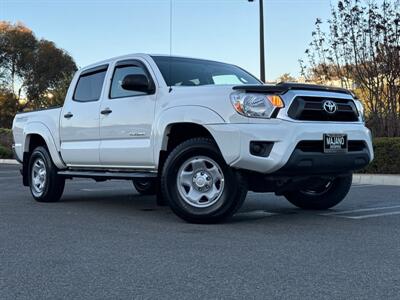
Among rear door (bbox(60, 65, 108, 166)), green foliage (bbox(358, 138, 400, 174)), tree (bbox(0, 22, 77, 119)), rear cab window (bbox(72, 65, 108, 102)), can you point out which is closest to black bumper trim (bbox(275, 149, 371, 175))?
rear door (bbox(60, 65, 108, 166))

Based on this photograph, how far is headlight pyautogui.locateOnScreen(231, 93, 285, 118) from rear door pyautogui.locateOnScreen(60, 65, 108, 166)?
7.60 feet

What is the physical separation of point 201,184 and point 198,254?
143cm

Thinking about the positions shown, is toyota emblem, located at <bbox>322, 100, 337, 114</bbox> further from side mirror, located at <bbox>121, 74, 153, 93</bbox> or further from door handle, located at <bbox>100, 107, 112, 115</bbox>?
door handle, located at <bbox>100, 107, 112, 115</bbox>

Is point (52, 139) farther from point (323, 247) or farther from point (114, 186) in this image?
point (323, 247)

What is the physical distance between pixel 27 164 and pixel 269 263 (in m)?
5.59

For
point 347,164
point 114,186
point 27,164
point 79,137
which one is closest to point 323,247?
point 347,164

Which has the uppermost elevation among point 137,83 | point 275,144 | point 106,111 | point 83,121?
point 137,83

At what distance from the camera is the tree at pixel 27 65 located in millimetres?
51906

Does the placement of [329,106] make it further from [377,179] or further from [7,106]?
[7,106]

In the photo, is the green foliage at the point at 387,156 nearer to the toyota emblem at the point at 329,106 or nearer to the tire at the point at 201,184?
the toyota emblem at the point at 329,106

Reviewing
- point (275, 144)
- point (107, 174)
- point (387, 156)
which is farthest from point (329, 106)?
point (387, 156)

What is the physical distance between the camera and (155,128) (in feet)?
20.8

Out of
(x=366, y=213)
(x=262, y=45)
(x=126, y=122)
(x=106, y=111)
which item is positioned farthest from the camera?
(x=262, y=45)

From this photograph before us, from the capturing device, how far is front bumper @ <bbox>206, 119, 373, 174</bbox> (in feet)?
18.1
